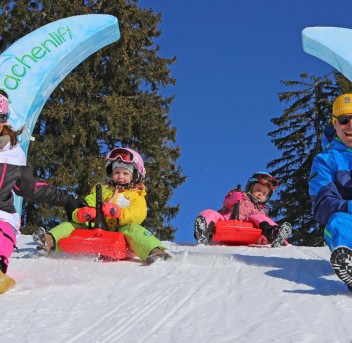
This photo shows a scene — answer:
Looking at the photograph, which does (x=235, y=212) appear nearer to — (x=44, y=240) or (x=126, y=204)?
(x=126, y=204)

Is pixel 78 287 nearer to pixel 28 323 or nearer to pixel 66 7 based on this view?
pixel 28 323

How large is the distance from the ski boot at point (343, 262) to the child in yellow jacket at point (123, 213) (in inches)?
66.6

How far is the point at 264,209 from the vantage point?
786 cm

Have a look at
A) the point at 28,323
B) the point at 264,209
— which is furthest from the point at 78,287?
the point at 264,209

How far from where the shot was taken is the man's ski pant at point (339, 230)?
3361 millimetres

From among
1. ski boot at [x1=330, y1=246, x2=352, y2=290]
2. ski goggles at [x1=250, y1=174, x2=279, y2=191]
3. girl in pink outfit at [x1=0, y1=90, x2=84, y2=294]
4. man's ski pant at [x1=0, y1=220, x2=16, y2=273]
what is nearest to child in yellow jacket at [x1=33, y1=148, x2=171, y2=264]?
girl in pink outfit at [x1=0, y1=90, x2=84, y2=294]

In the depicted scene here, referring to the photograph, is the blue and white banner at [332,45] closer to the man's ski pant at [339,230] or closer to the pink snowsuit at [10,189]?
the man's ski pant at [339,230]

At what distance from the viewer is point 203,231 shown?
7062mm

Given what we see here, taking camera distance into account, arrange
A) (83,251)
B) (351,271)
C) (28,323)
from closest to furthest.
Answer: (28,323), (351,271), (83,251)

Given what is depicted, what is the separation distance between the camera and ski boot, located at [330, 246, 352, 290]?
125 inches

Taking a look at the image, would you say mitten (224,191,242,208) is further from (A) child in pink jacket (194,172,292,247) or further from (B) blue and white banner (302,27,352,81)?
(B) blue and white banner (302,27,352,81)

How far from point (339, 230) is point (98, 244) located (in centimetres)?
208

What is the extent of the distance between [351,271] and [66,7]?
48.4 ft

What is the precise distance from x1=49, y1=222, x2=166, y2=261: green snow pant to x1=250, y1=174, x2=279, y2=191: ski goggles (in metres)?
3.22
